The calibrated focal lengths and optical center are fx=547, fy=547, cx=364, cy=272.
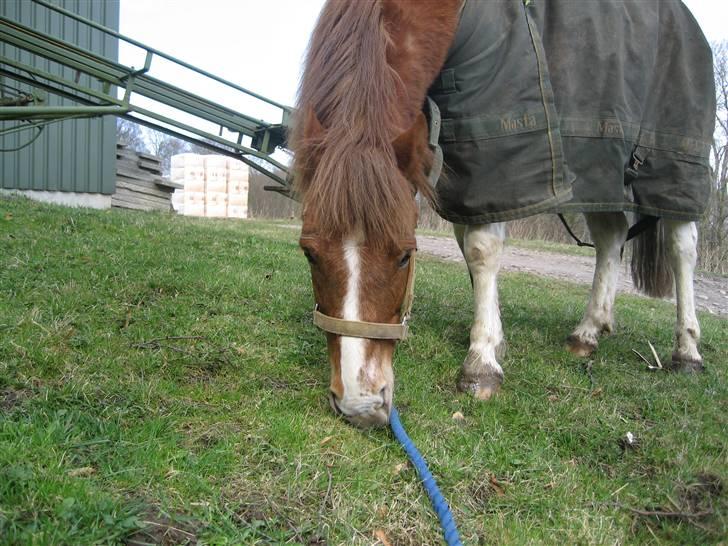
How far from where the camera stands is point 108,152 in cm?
1045

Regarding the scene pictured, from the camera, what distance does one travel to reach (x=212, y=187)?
21.2 meters

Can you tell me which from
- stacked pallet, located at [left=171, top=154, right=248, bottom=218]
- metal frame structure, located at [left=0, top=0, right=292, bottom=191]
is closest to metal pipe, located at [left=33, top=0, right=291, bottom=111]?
metal frame structure, located at [left=0, top=0, right=292, bottom=191]

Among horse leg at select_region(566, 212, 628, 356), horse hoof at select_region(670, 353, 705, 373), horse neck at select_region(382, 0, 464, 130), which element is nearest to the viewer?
horse neck at select_region(382, 0, 464, 130)

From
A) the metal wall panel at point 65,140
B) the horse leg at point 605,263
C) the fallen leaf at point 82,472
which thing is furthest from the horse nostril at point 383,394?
the metal wall panel at point 65,140

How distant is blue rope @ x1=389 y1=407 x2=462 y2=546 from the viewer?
1.54 meters

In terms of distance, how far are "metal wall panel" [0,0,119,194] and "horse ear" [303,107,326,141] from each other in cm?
850

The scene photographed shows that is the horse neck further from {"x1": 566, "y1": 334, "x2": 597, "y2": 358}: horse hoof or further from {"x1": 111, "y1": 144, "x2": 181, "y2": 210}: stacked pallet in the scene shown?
{"x1": 111, "y1": 144, "x2": 181, "y2": 210}: stacked pallet

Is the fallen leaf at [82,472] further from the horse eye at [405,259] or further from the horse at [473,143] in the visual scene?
the horse eye at [405,259]

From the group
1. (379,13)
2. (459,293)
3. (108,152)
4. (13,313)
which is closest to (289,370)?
(13,313)

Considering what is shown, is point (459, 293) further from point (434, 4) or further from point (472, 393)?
point (434, 4)

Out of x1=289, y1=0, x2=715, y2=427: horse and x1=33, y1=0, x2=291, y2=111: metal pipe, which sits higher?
x1=33, y1=0, x2=291, y2=111: metal pipe

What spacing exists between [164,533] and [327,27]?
2.03 meters

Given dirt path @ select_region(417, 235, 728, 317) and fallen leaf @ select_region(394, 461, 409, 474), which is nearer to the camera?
fallen leaf @ select_region(394, 461, 409, 474)

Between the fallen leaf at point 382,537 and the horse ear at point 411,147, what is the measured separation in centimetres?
125
